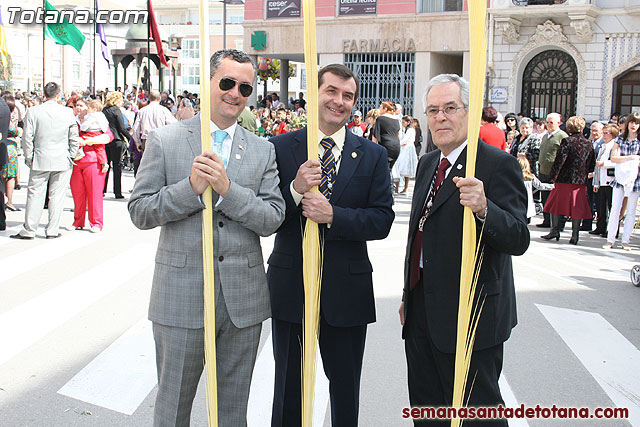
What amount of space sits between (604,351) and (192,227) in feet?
13.1

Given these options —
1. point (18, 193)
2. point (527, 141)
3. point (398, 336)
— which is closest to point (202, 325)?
point (398, 336)

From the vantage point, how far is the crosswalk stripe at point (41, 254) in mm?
7867

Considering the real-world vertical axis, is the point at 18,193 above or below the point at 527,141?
below

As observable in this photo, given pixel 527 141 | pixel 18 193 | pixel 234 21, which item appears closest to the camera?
pixel 527 141

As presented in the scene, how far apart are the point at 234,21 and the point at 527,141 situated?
5865 cm

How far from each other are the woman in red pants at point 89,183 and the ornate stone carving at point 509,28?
1599 cm

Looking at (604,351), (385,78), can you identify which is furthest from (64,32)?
(604,351)

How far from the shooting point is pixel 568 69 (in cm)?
2288

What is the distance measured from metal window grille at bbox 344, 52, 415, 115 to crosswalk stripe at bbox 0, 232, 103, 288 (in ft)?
53.8

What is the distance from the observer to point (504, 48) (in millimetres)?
23469

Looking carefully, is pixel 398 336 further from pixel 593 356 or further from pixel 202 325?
pixel 202 325

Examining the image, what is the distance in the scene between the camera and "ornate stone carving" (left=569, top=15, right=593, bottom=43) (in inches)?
844

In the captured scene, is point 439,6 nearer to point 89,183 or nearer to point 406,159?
point 406,159

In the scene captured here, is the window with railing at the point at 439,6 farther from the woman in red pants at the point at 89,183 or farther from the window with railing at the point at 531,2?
the woman in red pants at the point at 89,183
